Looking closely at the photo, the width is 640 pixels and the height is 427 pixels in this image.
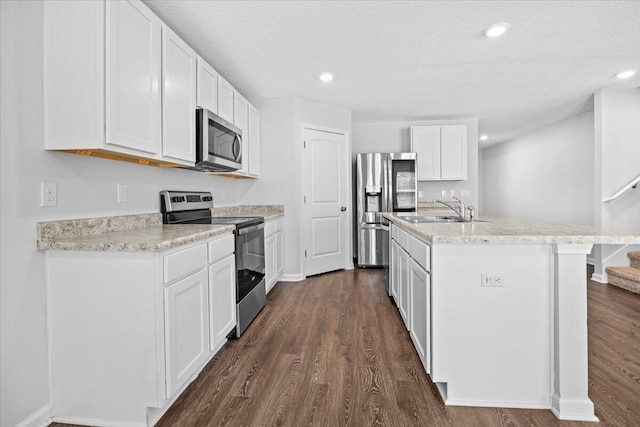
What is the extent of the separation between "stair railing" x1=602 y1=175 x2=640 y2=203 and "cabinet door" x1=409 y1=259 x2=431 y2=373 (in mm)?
3321

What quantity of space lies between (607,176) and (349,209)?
3.15m

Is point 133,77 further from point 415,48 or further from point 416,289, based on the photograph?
point 415,48

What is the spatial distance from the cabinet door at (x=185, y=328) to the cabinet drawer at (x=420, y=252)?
125 centimetres

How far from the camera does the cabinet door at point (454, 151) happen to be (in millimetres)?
5070

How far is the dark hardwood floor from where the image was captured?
154 centimetres

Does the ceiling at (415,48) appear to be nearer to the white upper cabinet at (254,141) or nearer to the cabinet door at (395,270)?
the white upper cabinet at (254,141)

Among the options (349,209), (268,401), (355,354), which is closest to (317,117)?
(349,209)

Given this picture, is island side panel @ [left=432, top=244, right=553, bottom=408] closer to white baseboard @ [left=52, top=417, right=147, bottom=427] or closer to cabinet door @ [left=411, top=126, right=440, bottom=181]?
white baseboard @ [left=52, top=417, right=147, bottom=427]

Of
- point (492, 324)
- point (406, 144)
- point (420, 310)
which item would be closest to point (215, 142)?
point (420, 310)

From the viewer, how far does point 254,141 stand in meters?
3.91

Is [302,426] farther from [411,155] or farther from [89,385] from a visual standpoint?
[411,155]

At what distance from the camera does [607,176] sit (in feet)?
12.8

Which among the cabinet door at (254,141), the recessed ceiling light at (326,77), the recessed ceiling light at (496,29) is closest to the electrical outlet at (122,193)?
the cabinet door at (254,141)

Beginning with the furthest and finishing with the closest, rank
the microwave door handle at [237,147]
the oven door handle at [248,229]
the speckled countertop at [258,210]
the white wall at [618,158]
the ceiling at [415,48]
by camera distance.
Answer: the speckled countertop at [258,210], the white wall at [618,158], the microwave door handle at [237,147], the oven door handle at [248,229], the ceiling at [415,48]
